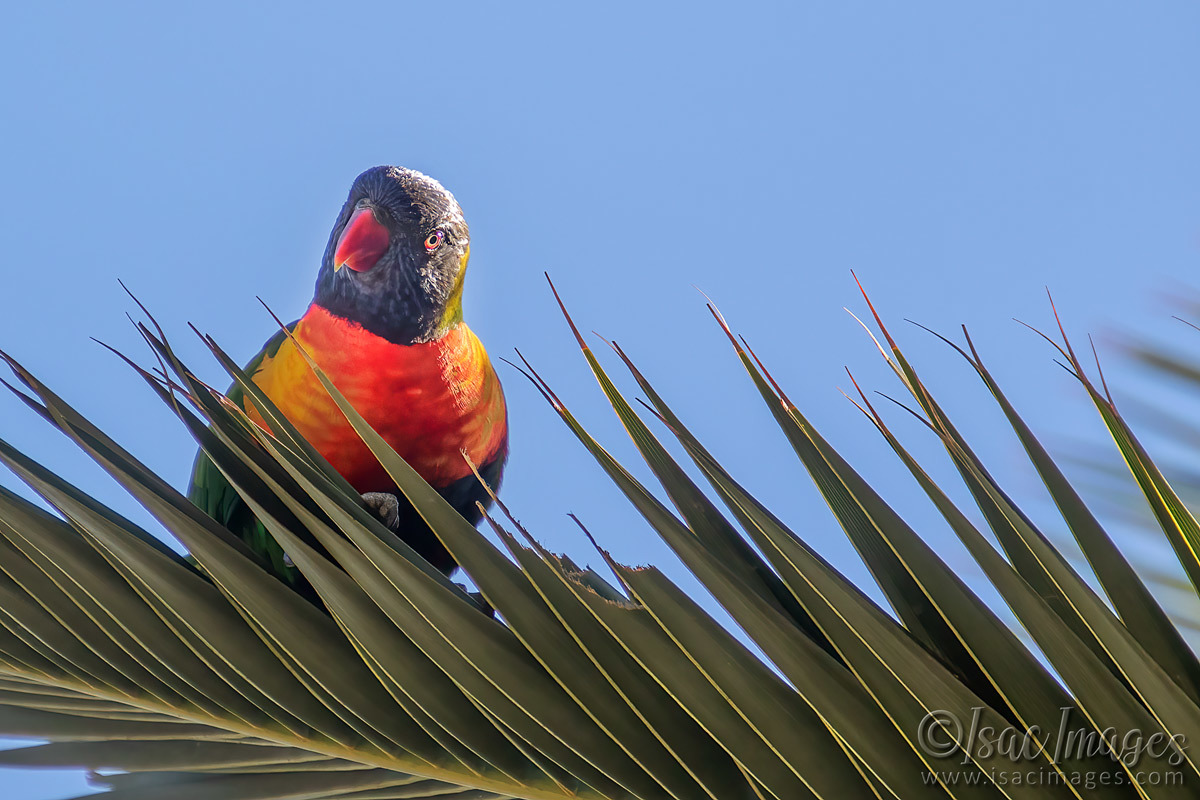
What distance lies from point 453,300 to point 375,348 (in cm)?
12

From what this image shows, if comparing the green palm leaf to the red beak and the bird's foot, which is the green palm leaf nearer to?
the bird's foot

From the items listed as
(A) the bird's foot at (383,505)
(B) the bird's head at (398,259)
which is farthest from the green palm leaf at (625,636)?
(B) the bird's head at (398,259)

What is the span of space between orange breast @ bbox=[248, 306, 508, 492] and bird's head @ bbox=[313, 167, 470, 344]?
0.02 metres

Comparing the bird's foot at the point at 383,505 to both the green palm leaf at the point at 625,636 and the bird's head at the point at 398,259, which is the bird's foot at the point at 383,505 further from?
the green palm leaf at the point at 625,636

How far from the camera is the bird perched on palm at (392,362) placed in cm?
99

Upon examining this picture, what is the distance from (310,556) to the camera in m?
0.48

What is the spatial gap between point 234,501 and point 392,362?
0.85 ft

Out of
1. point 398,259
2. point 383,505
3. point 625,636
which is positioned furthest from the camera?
point 398,259

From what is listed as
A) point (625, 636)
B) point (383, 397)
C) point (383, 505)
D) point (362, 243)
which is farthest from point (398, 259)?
point (625, 636)

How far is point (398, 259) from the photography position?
1043 millimetres

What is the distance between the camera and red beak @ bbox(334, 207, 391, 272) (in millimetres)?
1052

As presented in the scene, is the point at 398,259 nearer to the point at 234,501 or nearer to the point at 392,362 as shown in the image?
the point at 392,362

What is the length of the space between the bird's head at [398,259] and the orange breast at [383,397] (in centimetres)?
2

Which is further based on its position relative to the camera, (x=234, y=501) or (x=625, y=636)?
(x=234, y=501)
